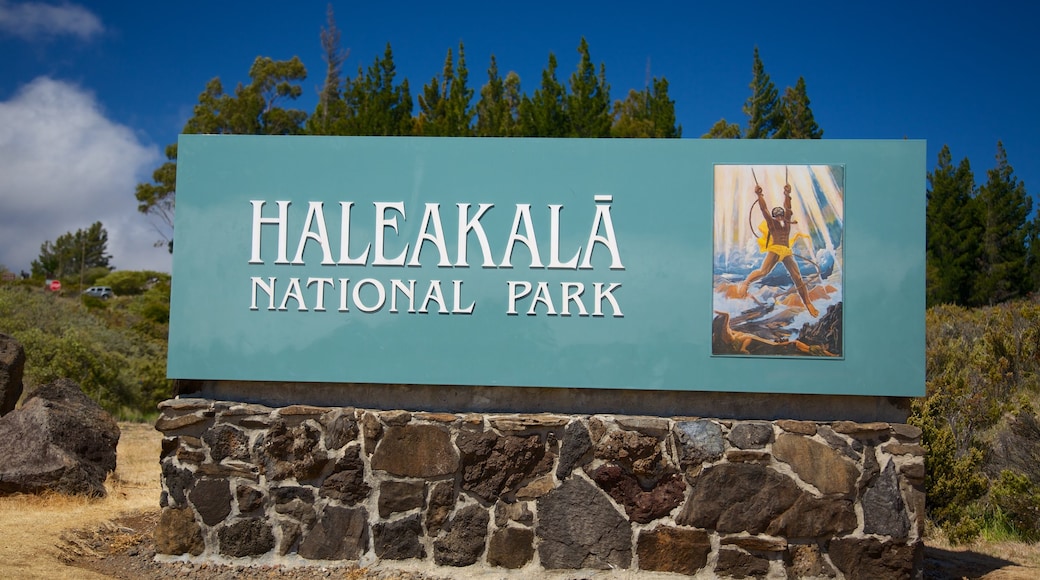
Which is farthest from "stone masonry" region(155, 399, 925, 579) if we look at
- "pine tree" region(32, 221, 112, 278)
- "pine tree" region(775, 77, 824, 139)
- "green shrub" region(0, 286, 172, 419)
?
"pine tree" region(32, 221, 112, 278)

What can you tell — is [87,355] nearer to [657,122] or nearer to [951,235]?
[657,122]

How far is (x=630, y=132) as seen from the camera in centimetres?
2161

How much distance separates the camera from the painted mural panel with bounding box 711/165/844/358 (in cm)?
545

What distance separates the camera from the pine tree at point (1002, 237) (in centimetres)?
2111

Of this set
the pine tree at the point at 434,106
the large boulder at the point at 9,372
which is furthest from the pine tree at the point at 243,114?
the large boulder at the point at 9,372

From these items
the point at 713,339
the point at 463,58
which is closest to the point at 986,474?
the point at 713,339

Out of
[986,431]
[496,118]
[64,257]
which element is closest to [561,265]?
[986,431]

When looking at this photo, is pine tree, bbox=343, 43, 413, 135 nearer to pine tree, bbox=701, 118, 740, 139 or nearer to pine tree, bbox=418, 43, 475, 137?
pine tree, bbox=418, 43, 475, 137

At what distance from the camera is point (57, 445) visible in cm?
746

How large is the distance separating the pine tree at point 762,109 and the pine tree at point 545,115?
949cm

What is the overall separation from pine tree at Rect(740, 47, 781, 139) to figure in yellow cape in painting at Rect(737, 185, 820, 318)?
22.7 meters

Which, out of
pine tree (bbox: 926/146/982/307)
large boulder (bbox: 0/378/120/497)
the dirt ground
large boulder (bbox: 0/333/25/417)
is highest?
pine tree (bbox: 926/146/982/307)

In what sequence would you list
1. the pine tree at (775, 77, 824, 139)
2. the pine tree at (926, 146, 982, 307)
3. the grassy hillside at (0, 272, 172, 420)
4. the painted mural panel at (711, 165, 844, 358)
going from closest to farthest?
the painted mural panel at (711, 165, 844, 358) → the grassy hillside at (0, 272, 172, 420) → the pine tree at (926, 146, 982, 307) → the pine tree at (775, 77, 824, 139)

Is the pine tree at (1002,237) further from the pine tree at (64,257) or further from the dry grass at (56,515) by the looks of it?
the pine tree at (64,257)
